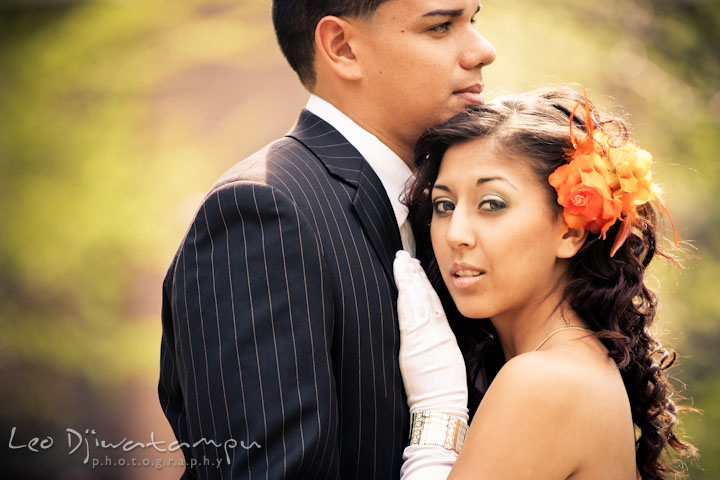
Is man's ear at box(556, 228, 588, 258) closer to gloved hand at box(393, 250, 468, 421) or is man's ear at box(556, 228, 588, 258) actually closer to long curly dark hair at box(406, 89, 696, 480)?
long curly dark hair at box(406, 89, 696, 480)

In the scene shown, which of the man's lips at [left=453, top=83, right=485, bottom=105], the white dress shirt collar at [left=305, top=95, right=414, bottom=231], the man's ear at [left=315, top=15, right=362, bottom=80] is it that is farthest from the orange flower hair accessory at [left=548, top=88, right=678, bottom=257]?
the man's ear at [left=315, top=15, right=362, bottom=80]

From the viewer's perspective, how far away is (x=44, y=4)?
6.39m

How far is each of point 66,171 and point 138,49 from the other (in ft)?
3.86

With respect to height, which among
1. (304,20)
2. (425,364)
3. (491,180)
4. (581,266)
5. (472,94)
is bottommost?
(425,364)

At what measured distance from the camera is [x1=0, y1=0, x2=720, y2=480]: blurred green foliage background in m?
6.07

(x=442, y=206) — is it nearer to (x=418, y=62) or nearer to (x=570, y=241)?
(x=570, y=241)

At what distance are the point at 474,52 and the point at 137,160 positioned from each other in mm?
4566

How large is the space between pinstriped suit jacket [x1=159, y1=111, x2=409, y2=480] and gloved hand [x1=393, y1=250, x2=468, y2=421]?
0.11ft

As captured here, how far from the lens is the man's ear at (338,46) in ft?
8.32

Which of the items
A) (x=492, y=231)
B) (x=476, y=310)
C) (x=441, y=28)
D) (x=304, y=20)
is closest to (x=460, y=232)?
(x=492, y=231)

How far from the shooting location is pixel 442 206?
90.0 inches

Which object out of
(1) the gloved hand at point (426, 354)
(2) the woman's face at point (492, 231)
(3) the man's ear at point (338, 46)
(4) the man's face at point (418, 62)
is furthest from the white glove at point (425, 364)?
(3) the man's ear at point (338, 46)

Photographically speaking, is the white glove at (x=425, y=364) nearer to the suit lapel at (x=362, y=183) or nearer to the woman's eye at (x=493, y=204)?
the suit lapel at (x=362, y=183)

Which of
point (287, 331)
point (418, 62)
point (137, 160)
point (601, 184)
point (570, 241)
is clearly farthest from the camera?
point (137, 160)
